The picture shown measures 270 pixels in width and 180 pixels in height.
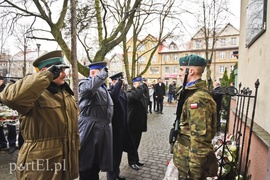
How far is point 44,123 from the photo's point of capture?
6.66ft

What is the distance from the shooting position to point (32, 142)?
2.00 metres

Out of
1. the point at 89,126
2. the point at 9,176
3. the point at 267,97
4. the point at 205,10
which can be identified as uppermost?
the point at 205,10

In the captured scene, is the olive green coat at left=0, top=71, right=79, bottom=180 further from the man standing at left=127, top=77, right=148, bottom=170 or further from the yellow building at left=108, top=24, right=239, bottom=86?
the yellow building at left=108, top=24, right=239, bottom=86

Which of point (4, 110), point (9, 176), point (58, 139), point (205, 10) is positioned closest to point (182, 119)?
point (58, 139)

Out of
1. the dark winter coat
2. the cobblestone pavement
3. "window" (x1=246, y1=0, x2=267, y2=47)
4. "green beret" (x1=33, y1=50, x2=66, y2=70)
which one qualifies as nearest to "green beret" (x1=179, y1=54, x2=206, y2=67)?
the dark winter coat

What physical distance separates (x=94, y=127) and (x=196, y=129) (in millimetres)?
1640

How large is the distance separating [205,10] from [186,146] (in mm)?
16479

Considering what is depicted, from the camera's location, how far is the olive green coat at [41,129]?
182 centimetres

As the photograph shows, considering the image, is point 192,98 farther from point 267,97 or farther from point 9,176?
point 9,176

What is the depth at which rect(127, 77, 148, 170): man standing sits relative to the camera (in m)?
4.61

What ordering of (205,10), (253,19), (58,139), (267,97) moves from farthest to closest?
(205,10)
(253,19)
(267,97)
(58,139)

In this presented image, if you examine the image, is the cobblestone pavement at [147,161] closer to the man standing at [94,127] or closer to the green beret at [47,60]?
the man standing at [94,127]

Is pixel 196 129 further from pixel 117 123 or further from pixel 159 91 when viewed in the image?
pixel 159 91

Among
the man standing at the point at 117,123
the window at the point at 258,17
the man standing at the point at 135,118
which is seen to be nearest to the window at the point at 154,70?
the man standing at the point at 135,118
